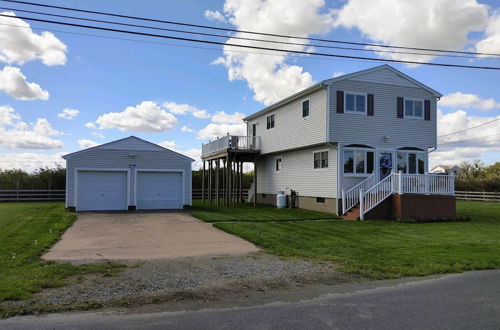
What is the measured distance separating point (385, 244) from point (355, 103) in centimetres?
996

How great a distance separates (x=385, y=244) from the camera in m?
11.0

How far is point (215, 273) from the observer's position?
297 inches

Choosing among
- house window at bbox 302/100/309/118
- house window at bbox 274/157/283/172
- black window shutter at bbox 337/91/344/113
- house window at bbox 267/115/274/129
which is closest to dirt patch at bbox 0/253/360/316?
black window shutter at bbox 337/91/344/113

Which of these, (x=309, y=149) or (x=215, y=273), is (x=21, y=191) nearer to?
(x=309, y=149)

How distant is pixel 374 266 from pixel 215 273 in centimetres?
320

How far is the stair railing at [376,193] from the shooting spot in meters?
17.4

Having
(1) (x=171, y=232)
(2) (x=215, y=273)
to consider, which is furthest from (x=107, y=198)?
(2) (x=215, y=273)

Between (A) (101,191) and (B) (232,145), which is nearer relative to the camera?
(A) (101,191)

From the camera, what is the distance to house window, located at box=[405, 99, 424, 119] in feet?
67.2

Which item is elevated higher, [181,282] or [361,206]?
[361,206]

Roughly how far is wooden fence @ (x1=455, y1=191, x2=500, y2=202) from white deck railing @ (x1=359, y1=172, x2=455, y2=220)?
20.0 meters

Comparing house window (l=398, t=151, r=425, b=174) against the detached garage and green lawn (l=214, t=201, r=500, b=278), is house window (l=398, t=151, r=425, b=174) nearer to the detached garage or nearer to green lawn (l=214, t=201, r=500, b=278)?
green lawn (l=214, t=201, r=500, b=278)

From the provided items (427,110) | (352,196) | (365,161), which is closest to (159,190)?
(352,196)

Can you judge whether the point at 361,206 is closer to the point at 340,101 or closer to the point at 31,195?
the point at 340,101
